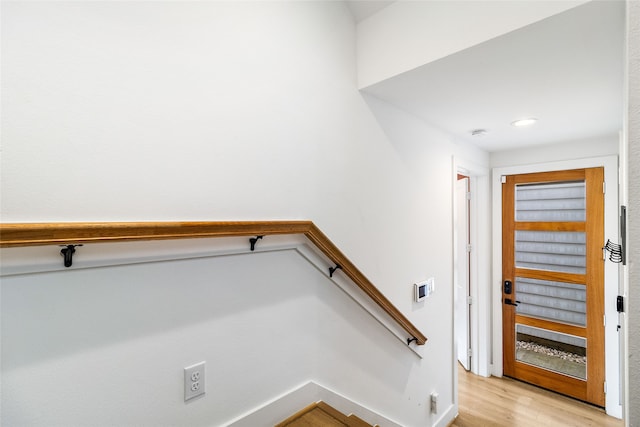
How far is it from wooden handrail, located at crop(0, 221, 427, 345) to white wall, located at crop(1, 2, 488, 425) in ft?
0.31

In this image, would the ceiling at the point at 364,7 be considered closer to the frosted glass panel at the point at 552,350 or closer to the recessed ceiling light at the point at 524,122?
the recessed ceiling light at the point at 524,122

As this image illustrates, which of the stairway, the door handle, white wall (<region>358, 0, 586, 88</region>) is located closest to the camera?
white wall (<region>358, 0, 586, 88</region>)

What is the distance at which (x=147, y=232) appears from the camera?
833 millimetres

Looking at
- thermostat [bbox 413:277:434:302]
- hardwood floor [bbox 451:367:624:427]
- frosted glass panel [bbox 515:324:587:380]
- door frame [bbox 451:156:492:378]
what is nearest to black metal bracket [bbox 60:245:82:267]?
thermostat [bbox 413:277:434:302]

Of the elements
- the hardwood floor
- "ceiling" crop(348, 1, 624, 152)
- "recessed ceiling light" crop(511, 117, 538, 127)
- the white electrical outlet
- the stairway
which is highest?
"ceiling" crop(348, 1, 624, 152)

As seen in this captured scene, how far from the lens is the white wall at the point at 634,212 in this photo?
65 cm

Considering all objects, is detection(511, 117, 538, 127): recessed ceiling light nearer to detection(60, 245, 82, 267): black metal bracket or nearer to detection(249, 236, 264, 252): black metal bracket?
detection(249, 236, 264, 252): black metal bracket

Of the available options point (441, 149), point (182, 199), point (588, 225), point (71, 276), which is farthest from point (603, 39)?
point (588, 225)

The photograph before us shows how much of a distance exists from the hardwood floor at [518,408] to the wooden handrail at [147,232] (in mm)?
2404

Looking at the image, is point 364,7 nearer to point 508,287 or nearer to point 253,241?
point 253,241

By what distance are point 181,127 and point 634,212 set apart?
4.13 ft

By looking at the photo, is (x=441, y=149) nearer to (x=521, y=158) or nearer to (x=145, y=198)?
(x=521, y=158)

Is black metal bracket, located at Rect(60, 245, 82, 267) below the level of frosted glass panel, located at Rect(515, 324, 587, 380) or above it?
above

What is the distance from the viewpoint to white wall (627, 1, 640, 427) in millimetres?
646
